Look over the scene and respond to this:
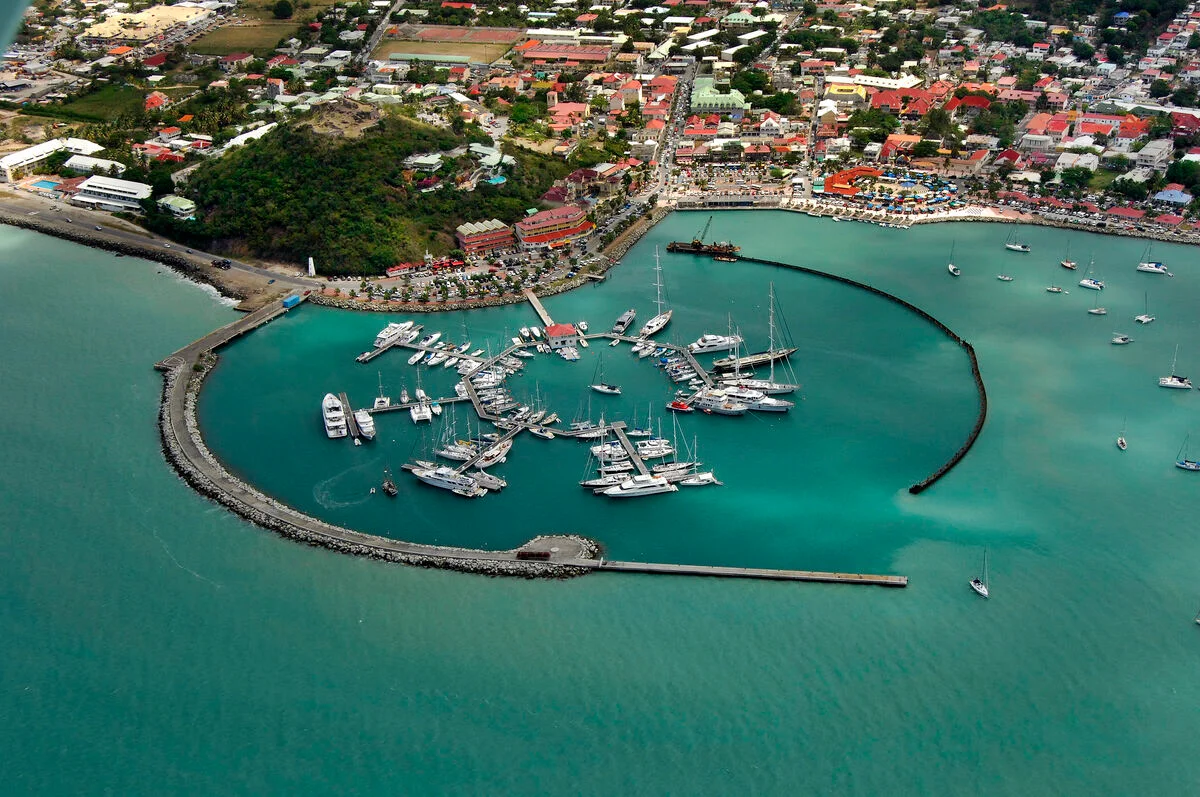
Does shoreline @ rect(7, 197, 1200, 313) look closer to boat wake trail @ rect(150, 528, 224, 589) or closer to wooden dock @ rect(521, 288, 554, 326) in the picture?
wooden dock @ rect(521, 288, 554, 326)

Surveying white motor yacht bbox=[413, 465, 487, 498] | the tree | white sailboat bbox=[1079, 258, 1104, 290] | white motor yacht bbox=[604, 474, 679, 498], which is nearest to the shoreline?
white sailboat bbox=[1079, 258, 1104, 290]

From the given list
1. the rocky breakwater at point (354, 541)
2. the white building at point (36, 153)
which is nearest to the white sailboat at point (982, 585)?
the rocky breakwater at point (354, 541)

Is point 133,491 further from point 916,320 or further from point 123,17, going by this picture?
point 123,17

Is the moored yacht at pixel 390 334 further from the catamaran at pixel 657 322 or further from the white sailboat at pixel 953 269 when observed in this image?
the white sailboat at pixel 953 269

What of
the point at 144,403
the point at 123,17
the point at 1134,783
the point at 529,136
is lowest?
the point at 1134,783

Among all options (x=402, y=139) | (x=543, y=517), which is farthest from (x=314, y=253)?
(x=543, y=517)

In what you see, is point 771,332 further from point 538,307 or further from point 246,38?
point 246,38

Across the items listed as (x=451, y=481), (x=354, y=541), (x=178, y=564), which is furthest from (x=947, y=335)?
(x=178, y=564)
